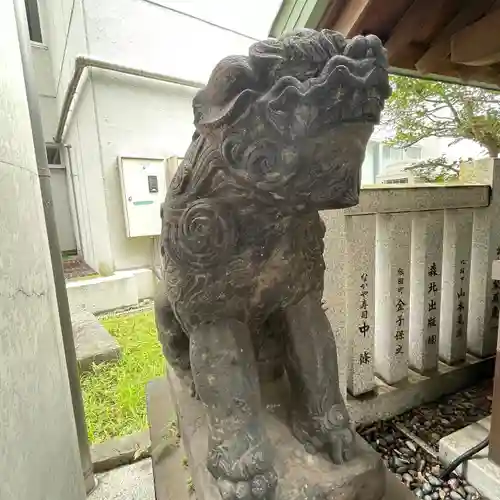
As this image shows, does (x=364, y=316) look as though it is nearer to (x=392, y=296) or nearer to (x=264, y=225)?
(x=392, y=296)

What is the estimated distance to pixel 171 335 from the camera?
0.85 m

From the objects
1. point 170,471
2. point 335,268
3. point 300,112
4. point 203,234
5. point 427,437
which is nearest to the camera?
point 300,112

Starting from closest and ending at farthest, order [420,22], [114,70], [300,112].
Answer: [300,112] < [420,22] < [114,70]

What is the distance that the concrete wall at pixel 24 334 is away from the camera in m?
0.64

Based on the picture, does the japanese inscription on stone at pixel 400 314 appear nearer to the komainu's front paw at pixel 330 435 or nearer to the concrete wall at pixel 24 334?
the komainu's front paw at pixel 330 435

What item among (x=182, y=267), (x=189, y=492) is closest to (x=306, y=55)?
(x=182, y=267)

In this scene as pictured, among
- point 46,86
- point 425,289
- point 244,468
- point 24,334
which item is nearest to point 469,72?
point 425,289

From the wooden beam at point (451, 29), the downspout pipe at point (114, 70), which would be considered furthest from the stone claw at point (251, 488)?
the downspout pipe at point (114, 70)

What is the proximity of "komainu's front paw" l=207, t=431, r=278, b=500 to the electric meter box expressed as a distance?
8.72 ft

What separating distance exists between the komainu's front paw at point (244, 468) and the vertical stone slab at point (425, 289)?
5.22 ft

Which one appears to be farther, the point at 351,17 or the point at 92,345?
the point at 92,345

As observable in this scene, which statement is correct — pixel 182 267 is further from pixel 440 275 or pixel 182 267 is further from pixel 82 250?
pixel 82 250

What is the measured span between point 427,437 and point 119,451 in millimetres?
1463

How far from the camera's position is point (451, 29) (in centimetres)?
132
